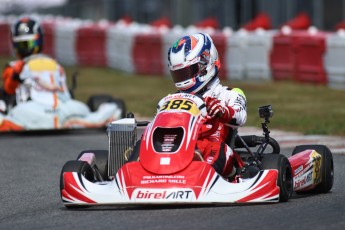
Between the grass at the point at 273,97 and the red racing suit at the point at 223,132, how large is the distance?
5.14 metres

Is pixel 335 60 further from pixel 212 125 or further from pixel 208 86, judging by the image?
pixel 212 125

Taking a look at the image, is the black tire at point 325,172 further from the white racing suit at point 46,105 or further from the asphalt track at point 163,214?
the white racing suit at point 46,105

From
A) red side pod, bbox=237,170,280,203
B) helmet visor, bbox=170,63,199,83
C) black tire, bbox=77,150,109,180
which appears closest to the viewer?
red side pod, bbox=237,170,280,203

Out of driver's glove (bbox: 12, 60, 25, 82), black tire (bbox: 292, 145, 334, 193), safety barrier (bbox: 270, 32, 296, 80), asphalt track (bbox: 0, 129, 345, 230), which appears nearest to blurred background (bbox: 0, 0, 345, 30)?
safety barrier (bbox: 270, 32, 296, 80)

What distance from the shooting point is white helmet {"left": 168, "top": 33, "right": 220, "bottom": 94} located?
8203 mm

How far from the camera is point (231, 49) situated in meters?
22.8

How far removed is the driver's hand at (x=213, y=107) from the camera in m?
7.85

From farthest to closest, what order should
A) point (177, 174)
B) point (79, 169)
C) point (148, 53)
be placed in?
1. point (148, 53)
2. point (79, 169)
3. point (177, 174)

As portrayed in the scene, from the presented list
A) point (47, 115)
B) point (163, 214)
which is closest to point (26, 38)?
point (47, 115)

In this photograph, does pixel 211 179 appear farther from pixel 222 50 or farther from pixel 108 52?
pixel 108 52

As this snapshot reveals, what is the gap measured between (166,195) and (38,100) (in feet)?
24.3

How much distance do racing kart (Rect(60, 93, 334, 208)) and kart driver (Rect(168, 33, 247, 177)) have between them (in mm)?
103

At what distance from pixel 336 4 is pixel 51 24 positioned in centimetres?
1077

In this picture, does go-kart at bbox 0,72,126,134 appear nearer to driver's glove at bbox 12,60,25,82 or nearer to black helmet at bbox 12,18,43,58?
driver's glove at bbox 12,60,25,82
